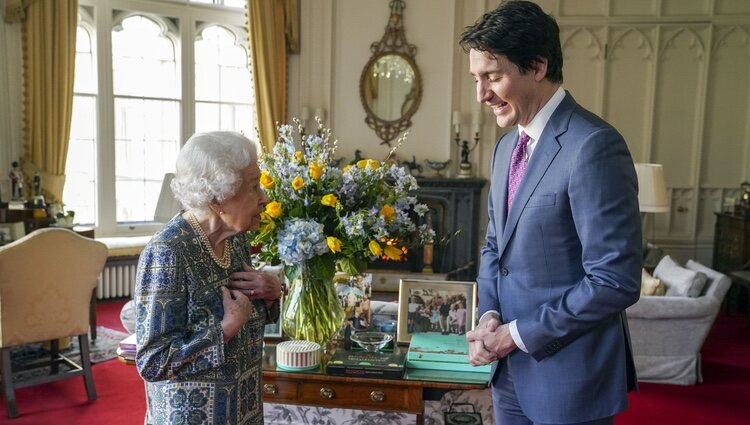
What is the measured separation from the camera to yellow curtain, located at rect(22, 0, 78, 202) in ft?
17.9

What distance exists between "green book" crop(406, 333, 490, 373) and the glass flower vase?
0.29 m

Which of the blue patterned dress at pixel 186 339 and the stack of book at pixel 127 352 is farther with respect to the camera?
the stack of book at pixel 127 352

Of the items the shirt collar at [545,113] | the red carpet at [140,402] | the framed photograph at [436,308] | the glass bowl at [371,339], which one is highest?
A: the shirt collar at [545,113]

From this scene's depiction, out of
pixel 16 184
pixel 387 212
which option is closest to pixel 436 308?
pixel 387 212

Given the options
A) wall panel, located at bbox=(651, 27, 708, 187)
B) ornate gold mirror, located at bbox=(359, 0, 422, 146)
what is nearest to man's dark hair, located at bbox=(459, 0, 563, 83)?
ornate gold mirror, located at bbox=(359, 0, 422, 146)

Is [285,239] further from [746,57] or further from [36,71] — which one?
[746,57]

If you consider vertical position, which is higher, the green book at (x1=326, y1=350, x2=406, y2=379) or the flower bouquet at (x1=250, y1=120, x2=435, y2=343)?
the flower bouquet at (x1=250, y1=120, x2=435, y2=343)

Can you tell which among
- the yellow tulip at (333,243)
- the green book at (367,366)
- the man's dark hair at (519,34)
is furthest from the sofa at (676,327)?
the man's dark hair at (519,34)

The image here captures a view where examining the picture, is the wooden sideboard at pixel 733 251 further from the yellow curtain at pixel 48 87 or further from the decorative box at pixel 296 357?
the yellow curtain at pixel 48 87

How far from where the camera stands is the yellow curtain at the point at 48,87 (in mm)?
5449

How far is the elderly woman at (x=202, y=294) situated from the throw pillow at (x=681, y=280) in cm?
347

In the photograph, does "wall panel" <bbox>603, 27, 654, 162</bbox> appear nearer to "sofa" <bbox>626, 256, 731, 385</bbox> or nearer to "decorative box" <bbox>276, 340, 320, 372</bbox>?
"sofa" <bbox>626, 256, 731, 385</bbox>

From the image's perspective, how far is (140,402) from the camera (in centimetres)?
362

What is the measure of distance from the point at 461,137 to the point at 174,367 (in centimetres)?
583
